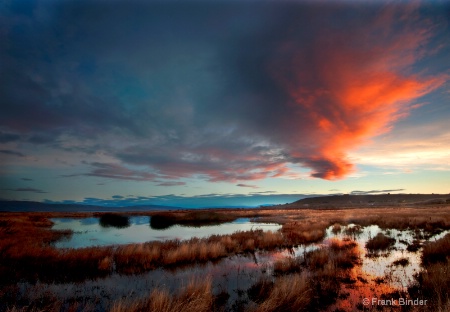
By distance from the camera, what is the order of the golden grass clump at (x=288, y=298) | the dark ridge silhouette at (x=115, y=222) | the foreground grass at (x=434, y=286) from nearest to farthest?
the foreground grass at (x=434, y=286) < the golden grass clump at (x=288, y=298) < the dark ridge silhouette at (x=115, y=222)

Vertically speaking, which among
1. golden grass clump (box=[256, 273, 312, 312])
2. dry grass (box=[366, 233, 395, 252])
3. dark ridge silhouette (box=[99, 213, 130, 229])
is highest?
golden grass clump (box=[256, 273, 312, 312])

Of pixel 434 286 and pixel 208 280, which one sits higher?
pixel 434 286

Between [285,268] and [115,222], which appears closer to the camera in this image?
[285,268]

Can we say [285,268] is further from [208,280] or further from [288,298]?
[208,280]

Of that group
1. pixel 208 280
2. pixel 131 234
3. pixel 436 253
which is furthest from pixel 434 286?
pixel 131 234

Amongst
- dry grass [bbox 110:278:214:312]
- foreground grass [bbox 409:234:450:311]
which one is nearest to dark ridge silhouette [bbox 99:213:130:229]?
dry grass [bbox 110:278:214:312]

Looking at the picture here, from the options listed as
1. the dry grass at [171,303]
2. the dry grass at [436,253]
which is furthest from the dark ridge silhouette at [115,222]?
the dry grass at [436,253]

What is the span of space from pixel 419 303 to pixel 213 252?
12.0 meters

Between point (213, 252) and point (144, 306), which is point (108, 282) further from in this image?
point (213, 252)

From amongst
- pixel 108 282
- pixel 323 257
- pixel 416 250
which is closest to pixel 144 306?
pixel 108 282

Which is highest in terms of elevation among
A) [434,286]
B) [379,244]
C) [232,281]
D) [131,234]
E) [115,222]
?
[434,286]

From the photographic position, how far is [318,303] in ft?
28.3

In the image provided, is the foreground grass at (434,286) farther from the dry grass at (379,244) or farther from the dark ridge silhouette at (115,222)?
the dark ridge silhouette at (115,222)

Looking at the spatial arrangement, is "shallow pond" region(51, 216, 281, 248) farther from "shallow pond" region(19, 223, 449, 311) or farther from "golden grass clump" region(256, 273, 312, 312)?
"golden grass clump" region(256, 273, 312, 312)
